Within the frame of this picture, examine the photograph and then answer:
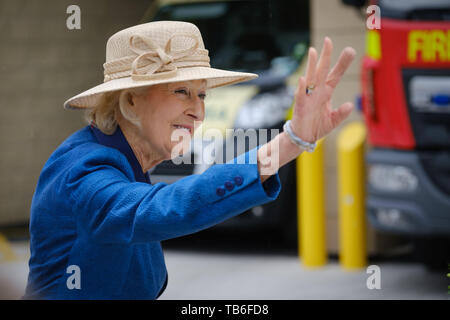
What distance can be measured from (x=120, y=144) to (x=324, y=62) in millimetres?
567

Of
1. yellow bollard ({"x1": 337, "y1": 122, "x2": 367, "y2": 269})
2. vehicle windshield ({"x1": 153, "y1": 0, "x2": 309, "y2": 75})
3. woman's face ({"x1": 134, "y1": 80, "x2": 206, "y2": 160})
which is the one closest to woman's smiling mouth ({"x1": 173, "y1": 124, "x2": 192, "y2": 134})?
woman's face ({"x1": 134, "y1": 80, "x2": 206, "y2": 160})

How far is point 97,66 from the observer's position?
11.0 ft

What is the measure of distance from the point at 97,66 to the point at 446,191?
2.56 metres

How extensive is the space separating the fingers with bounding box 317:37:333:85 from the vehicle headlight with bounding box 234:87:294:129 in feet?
15.3

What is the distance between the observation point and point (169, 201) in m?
1.64

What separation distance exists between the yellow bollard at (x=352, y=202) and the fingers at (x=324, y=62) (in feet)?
15.0

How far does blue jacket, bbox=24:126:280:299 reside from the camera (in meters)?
1.64

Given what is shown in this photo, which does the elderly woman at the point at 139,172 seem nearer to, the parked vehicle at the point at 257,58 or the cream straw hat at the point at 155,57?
the cream straw hat at the point at 155,57

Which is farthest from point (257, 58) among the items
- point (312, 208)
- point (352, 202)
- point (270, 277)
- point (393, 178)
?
point (393, 178)

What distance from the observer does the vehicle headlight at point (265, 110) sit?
6.39 metres

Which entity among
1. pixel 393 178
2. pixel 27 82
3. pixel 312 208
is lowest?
pixel 312 208

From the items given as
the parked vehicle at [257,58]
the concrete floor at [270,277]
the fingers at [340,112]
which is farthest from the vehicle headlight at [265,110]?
the fingers at [340,112]

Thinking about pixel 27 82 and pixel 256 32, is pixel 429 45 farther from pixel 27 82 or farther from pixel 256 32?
pixel 27 82
